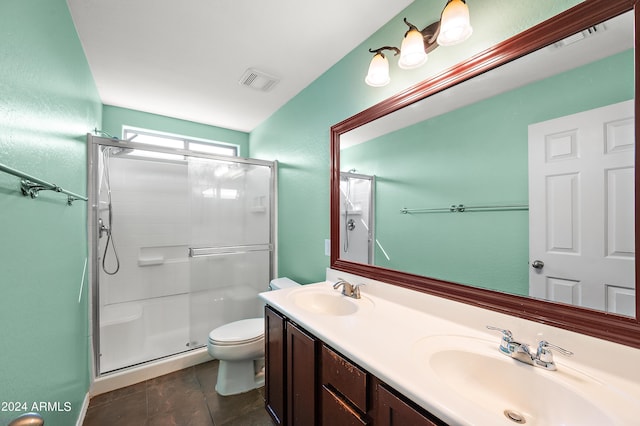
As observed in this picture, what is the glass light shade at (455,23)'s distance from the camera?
1.01 m

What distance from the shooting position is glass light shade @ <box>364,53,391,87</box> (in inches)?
54.8

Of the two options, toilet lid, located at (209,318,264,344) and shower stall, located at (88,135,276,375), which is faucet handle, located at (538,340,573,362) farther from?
shower stall, located at (88,135,276,375)

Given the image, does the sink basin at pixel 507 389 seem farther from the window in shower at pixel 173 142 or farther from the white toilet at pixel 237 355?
the window in shower at pixel 173 142

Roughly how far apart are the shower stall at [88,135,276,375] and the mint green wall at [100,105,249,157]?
0.56 metres

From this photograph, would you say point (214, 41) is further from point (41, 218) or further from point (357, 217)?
point (357, 217)

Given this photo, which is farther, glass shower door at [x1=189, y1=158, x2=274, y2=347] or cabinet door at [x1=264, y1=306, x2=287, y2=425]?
glass shower door at [x1=189, y1=158, x2=274, y2=347]

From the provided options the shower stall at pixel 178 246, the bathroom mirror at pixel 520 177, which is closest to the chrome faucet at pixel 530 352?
the bathroom mirror at pixel 520 177

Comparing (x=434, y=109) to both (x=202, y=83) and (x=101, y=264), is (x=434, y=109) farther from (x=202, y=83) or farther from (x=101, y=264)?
(x=101, y=264)

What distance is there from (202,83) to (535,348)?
274 cm

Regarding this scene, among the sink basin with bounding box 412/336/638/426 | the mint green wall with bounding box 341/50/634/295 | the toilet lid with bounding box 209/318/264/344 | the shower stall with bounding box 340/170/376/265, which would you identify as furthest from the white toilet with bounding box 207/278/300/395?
the sink basin with bounding box 412/336/638/426

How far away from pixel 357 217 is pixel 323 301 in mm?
591

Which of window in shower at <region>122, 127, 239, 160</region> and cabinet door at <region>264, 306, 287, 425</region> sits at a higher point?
window in shower at <region>122, 127, 239, 160</region>

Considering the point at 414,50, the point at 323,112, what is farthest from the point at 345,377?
the point at 323,112

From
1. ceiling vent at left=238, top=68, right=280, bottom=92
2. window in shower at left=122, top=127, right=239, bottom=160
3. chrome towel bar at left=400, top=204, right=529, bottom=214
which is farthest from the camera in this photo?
window in shower at left=122, top=127, right=239, bottom=160
